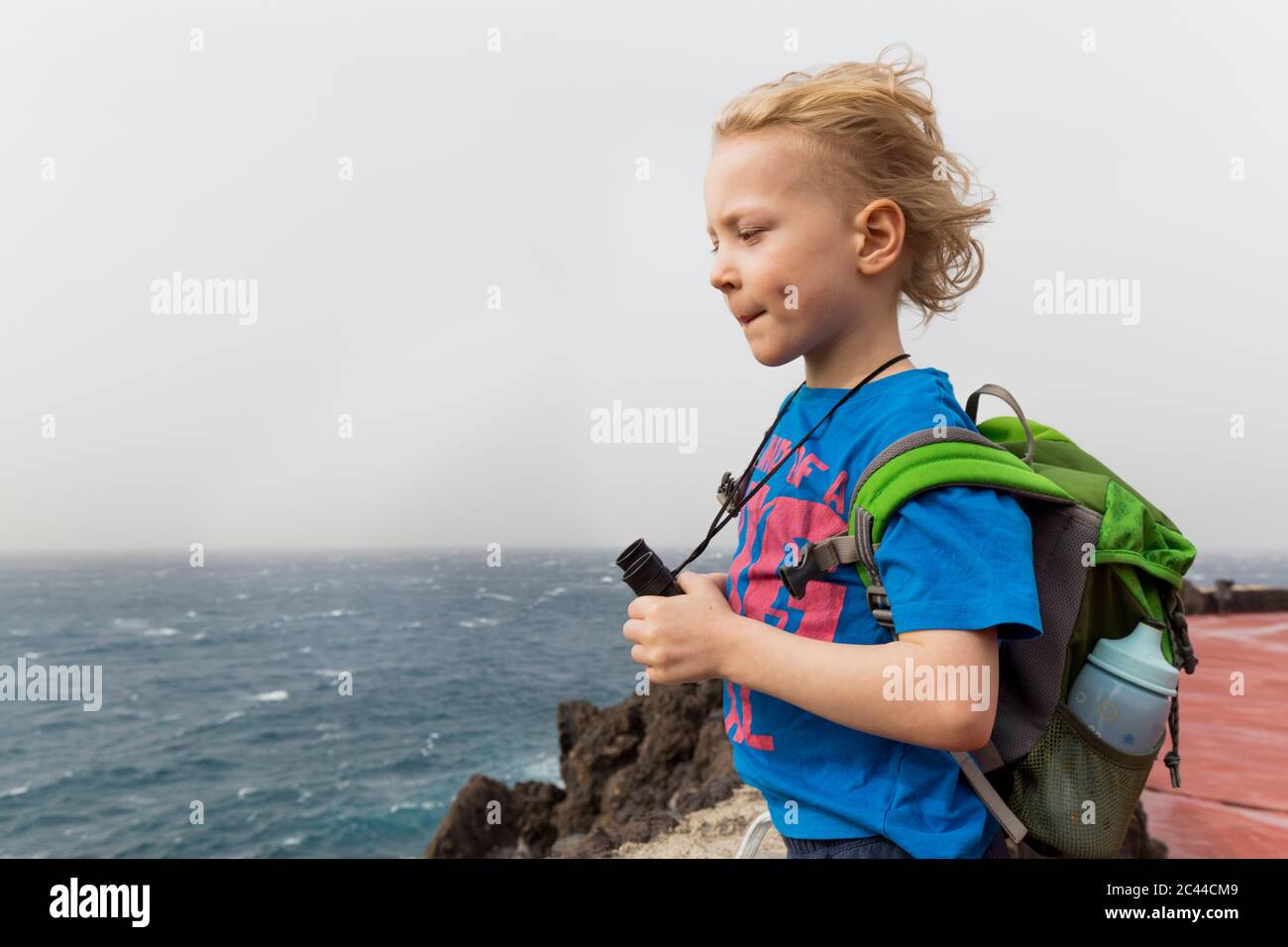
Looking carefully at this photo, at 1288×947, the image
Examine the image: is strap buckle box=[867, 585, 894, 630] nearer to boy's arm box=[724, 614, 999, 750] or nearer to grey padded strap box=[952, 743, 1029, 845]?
boy's arm box=[724, 614, 999, 750]

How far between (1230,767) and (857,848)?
693cm

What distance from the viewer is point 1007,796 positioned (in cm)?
111

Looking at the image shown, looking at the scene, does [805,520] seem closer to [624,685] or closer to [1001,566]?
[1001,566]

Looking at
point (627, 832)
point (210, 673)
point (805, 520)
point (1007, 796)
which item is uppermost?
point (805, 520)

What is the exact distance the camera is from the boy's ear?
1134 mm

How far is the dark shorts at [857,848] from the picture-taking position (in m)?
1.02

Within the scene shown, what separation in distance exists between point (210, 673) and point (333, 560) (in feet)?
160

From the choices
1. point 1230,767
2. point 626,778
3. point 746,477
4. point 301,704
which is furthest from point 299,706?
point 746,477

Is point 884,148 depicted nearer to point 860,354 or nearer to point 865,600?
point 860,354

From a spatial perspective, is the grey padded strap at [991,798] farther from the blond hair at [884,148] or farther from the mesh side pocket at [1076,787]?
the blond hair at [884,148]

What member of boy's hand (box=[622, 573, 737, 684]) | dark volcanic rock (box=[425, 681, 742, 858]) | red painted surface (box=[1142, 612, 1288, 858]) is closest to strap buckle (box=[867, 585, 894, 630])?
boy's hand (box=[622, 573, 737, 684])

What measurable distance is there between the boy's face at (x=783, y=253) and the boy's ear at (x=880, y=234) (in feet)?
0.04

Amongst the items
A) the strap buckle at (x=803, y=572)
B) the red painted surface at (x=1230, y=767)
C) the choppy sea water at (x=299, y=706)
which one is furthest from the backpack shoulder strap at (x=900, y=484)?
the choppy sea water at (x=299, y=706)
